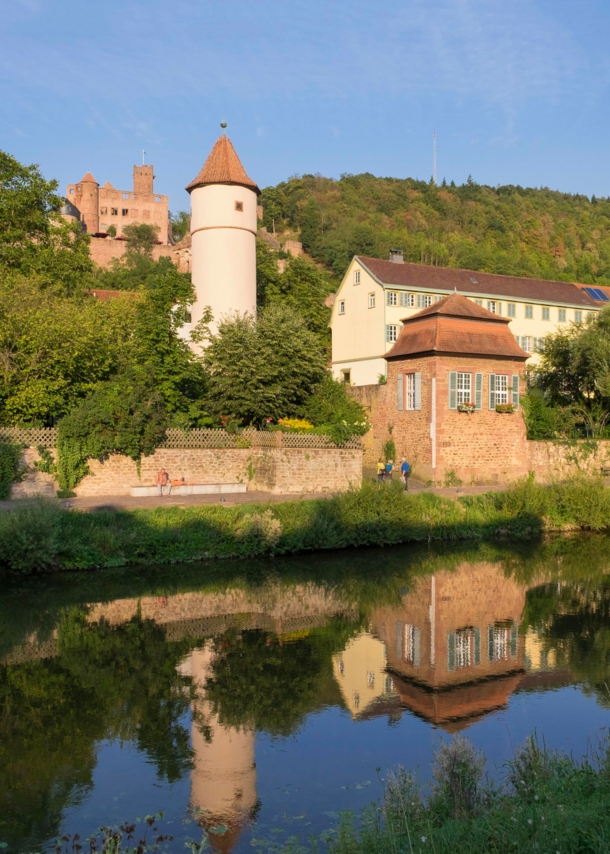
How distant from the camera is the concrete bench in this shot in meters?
22.3

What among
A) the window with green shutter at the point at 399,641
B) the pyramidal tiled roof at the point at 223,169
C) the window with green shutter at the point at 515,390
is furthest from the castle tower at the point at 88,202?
the window with green shutter at the point at 399,641

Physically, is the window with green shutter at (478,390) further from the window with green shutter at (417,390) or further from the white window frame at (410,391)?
the white window frame at (410,391)

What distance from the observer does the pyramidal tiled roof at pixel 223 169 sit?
99.6 feet

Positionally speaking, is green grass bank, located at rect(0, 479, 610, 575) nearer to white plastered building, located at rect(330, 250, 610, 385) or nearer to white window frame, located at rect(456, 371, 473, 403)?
white window frame, located at rect(456, 371, 473, 403)

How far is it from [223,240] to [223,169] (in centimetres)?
279

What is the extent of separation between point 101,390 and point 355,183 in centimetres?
10119

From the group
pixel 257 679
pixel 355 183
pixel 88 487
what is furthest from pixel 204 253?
pixel 355 183

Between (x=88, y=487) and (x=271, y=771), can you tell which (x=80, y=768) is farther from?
(x=88, y=487)

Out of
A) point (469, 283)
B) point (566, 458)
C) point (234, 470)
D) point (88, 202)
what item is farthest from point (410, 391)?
point (88, 202)

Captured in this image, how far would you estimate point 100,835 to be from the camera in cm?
697

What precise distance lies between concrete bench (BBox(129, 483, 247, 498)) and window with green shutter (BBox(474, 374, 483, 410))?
9.09m

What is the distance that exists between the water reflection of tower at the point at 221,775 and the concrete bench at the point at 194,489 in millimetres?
11869

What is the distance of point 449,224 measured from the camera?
101062 mm

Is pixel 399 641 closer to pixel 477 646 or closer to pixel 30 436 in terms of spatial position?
pixel 477 646
